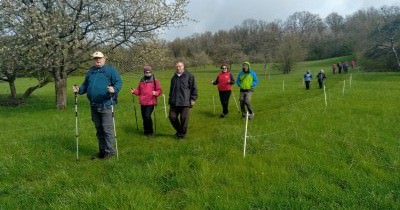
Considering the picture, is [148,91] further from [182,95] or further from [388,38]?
[388,38]

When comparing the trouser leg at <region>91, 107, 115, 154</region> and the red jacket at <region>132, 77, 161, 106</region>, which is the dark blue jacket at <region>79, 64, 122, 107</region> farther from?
the red jacket at <region>132, 77, 161, 106</region>

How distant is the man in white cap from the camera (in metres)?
9.13

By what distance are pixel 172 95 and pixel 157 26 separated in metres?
11.3

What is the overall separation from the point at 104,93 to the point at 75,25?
11139 millimetres

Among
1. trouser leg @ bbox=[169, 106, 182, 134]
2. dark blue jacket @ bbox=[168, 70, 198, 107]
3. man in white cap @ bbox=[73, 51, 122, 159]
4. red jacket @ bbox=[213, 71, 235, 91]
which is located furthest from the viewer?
red jacket @ bbox=[213, 71, 235, 91]

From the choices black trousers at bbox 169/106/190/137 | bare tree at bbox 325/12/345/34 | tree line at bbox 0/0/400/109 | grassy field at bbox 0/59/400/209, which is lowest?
grassy field at bbox 0/59/400/209

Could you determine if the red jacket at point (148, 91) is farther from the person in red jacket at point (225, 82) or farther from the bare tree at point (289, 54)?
the bare tree at point (289, 54)

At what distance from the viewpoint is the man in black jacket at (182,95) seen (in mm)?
11297

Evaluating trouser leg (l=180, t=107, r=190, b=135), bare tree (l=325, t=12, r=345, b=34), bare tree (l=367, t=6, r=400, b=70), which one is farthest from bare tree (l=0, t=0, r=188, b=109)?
bare tree (l=325, t=12, r=345, b=34)

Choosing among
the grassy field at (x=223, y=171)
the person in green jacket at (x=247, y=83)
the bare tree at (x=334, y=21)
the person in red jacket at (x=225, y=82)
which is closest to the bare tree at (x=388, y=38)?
the person in red jacket at (x=225, y=82)

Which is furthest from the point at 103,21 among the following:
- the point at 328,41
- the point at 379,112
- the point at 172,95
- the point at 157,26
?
the point at 328,41

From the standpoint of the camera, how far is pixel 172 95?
11430 mm

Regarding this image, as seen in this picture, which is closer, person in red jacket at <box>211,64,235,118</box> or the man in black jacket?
the man in black jacket

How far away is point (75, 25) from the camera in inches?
743
